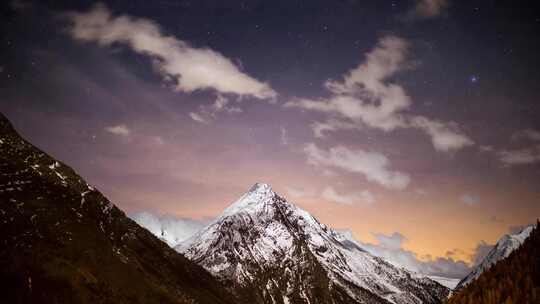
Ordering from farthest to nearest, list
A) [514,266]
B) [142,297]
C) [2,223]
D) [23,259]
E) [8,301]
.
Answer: [142,297] → [2,223] → [23,259] → [8,301] → [514,266]

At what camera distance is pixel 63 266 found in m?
163

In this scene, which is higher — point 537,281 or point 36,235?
point 537,281

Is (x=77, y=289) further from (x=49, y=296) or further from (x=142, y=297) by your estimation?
(x=142, y=297)

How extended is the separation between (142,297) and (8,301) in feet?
253

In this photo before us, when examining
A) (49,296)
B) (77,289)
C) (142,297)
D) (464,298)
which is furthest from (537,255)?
(142,297)

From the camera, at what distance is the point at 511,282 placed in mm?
12750

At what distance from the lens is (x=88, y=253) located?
630 ft

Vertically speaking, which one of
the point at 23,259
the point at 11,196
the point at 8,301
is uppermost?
the point at 11,196

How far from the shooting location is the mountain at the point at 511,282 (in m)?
12.2

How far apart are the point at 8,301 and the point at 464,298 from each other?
15138 cm

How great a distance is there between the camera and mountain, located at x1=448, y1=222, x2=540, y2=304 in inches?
482

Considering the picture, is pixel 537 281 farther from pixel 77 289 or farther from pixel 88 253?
pixel 88 253

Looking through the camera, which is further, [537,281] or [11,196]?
[11,196]

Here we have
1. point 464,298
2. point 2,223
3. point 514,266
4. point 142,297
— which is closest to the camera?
point 464,298
